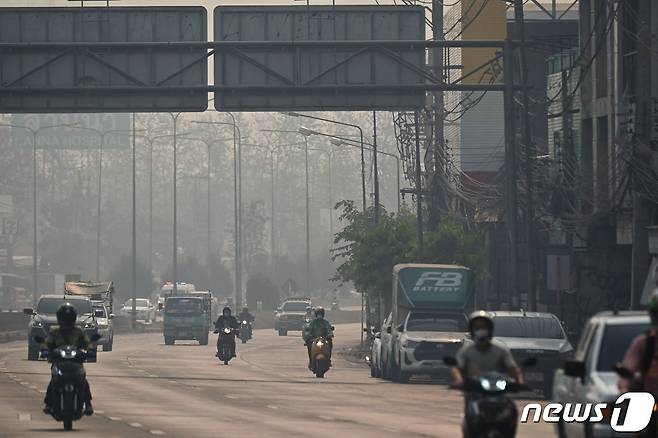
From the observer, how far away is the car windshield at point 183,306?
76.4m

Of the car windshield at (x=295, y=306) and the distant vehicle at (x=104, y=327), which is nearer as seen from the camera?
the distant vehicle at (x=104, y=327)

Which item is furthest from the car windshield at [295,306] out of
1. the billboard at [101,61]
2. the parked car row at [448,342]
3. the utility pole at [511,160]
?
the utility pole at [511,160]

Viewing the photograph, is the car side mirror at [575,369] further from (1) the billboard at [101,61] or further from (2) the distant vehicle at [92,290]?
(2) the distant vehicle at [92,290]

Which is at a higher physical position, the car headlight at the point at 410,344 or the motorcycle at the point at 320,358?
the car headlight at the point at 410,344

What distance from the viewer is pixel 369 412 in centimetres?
2922

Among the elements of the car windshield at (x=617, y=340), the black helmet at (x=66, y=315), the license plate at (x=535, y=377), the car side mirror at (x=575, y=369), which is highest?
the black helmet at (x=66, y=315)

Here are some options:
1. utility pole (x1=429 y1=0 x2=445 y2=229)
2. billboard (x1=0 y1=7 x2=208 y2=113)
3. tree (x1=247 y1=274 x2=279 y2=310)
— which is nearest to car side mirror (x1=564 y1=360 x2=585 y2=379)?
billboard (x1=0 y1=7 x2=208 y2=113)

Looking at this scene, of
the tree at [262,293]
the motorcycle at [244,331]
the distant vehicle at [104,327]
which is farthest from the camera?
the tree at [262,293]

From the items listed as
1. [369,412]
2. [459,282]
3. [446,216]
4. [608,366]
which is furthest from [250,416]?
[446,216]

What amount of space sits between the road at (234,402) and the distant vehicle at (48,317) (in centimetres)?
128

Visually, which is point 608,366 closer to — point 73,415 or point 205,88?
point 73,415

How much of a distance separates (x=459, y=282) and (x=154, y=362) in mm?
10139

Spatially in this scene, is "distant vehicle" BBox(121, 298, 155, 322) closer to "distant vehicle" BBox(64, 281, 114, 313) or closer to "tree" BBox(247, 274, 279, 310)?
Result: "tree" BBox(247, 274, 279, 310)

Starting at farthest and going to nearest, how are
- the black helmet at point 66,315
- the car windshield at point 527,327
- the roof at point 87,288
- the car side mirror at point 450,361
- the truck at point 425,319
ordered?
1. the roof at point 87,288
2. the truck at point 425,319
3. the car windshield at point 527,327
4. the black helmet at point 66,315
5. the car side mirror at point 450,361
